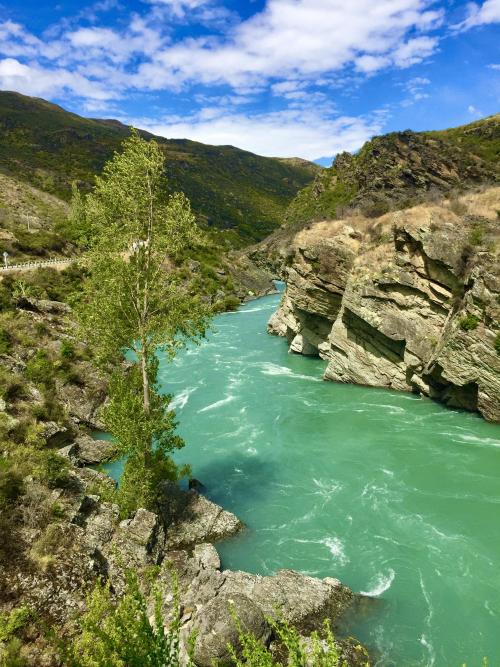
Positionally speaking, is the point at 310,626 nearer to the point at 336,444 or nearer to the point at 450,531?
the point at 450,531

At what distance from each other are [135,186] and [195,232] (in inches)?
113

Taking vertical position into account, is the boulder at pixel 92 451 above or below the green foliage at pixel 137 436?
below

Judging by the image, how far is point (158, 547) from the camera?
1653 centimetres

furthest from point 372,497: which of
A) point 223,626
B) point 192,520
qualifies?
point 223,626

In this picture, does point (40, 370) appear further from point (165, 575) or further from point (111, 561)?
point (165, 575)

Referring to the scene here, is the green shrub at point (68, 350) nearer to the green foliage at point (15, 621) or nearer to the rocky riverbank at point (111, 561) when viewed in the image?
the rocky riverbank at point (111, 561)

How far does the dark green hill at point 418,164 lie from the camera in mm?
82625

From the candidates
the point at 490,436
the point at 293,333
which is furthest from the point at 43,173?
the point at 490,436

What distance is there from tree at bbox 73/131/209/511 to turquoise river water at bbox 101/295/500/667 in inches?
75.7

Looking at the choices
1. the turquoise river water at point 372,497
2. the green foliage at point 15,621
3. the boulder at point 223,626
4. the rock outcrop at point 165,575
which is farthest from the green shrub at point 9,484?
the boulder at point 223,626

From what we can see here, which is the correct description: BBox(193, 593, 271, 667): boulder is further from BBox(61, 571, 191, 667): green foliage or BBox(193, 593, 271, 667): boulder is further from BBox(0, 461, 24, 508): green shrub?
BBox(0, 461, 24, 508): green shrub

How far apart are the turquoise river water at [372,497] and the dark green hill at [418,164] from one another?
45895 millimetres

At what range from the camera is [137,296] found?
58.1 ft

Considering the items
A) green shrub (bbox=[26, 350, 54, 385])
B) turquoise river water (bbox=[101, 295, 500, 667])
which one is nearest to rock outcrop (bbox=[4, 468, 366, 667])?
turquoise river water (bbox=[101, 295, 500, 667])
